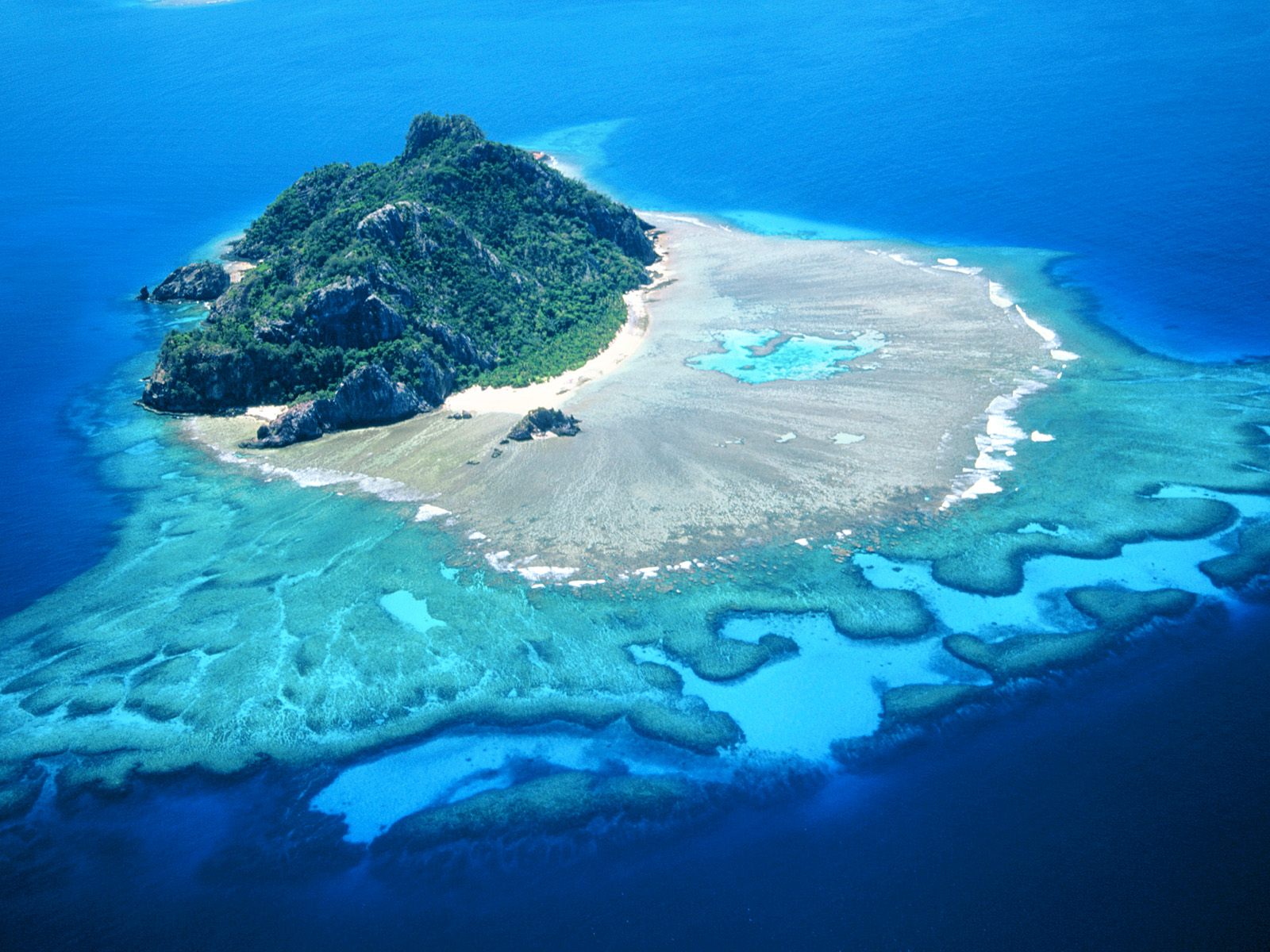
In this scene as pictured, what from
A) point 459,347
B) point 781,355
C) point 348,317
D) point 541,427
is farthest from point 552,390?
point 781,355

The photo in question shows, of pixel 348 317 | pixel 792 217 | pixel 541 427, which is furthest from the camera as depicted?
pixel 792 217

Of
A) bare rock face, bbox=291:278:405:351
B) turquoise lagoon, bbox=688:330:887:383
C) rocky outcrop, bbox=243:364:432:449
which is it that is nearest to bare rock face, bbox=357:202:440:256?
bare rock face, bbox=291:278:405:351

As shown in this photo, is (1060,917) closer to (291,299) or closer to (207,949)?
(207,949)

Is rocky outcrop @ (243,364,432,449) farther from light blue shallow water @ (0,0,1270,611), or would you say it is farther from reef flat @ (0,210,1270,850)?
light blue shallow water @ (0,0,1270,611)

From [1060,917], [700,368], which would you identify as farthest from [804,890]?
[700,368]

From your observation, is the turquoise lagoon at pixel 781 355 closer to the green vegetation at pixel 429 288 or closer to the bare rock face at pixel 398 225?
the green vegetation at pixel 429 288

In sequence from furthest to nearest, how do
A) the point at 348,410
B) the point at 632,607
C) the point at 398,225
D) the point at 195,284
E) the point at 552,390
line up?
the point at 195,284 < the point at 398,225 < the point at 552,390 < the point at 348,410 < the point at 632,607

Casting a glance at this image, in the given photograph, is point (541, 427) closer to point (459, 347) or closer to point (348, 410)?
point (459, 347)
